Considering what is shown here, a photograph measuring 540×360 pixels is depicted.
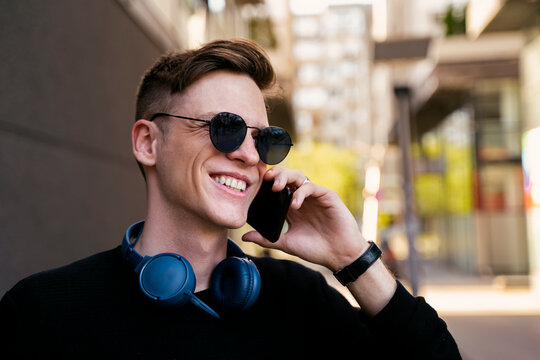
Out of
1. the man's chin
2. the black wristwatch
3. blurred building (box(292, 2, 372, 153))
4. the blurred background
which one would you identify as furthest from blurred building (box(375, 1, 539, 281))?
blurred building (box(292, 2, 372, 153))

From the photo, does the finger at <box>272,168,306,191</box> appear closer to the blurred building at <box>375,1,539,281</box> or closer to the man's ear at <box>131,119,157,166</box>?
the man's ear at <box>131,119,157,166</box>

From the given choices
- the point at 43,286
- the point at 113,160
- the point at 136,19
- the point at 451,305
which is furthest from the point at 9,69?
the point at 451,305

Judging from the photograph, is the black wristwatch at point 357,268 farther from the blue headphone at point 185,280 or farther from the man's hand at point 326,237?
the blue headphone at point 185,280

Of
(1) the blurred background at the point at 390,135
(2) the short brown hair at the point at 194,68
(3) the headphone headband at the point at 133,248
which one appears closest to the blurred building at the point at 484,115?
(1) the blurred background at the point at 390,135

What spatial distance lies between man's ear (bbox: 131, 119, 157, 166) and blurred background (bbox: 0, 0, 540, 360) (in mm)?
653

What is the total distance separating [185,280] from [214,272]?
21 centimetres

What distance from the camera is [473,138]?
1689 centimetres

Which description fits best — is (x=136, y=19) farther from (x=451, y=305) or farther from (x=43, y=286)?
(x=451, y=305)

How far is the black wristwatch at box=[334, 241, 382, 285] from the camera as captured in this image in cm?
201

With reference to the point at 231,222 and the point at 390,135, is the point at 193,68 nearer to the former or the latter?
the point at 231,222

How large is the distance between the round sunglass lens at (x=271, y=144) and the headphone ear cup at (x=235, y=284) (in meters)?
0.43

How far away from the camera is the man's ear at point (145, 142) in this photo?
2.12 m

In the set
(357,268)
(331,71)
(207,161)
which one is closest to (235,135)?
(207,161)

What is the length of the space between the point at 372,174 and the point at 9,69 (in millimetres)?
8999
